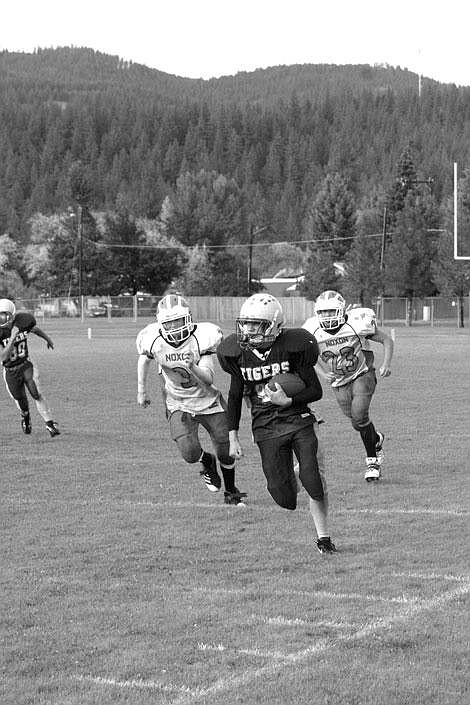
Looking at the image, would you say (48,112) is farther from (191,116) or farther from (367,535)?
(367,535)

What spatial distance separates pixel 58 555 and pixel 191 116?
624ft

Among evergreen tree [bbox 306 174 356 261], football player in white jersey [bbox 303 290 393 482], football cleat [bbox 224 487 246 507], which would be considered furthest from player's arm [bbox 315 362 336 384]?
evergreen tree [bbox 306 174 356 261]

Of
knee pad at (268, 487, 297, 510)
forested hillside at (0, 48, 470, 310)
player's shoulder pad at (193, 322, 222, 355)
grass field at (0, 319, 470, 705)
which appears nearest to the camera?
grass field at (0, 319, 470, 705)

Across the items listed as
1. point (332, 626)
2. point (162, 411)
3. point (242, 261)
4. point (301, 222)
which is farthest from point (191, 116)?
point (332, 626)

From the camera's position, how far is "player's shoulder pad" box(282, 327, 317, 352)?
7551 mm

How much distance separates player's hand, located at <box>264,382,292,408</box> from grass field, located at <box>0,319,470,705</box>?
101 cm

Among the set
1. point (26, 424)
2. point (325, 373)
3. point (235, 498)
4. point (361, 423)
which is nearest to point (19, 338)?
point (26, 424)

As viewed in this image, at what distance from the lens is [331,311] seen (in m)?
11.0

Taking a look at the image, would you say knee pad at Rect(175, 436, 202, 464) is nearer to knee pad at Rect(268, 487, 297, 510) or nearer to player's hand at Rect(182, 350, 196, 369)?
player's hand at Rect(182, 350, 196, 369)

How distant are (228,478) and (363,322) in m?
2.38

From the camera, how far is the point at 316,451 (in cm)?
772

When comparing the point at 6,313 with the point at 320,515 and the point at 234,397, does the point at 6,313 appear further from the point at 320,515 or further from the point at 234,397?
the point at 320,515

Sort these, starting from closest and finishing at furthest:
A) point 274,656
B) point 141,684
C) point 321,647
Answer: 1. point 141,684
2. point 274,656
3. point 321,647

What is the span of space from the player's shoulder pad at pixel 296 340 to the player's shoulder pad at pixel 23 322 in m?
6.93
